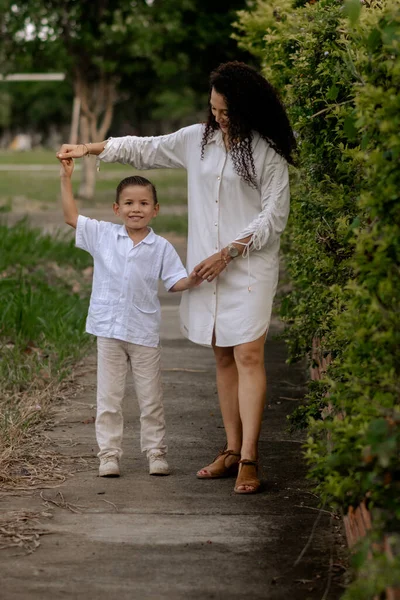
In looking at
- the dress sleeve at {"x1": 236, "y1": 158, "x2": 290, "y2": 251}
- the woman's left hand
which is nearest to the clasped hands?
the woman's left hand

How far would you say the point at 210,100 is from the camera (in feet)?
17.8

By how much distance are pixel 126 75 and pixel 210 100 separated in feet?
65.8

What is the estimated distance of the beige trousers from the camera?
18.3 feet

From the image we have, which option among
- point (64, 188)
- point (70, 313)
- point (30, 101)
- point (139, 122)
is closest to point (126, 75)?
point (70, 313)

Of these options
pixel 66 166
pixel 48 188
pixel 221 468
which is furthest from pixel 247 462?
pixel 48 188

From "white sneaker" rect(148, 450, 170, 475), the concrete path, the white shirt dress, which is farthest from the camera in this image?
"white sneaker" rect(148, 450, 170, 475)

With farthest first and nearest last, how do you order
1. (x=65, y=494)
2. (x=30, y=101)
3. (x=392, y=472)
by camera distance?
1. (x=30, y=101)
2. (x=65, y=494)
3. (x=392, y=472)

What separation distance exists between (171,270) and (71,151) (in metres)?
0.73

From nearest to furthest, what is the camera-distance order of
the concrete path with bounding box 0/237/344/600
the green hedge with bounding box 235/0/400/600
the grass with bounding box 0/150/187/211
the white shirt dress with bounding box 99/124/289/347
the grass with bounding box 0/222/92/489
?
the green hedge with bounding box 235/0/400/600, the concrete path with bounding box 0/237/344/600, the white shirt dress with bounding box 99/124/289/347, the grass with bounding box 0/222/92/489, the grass with bounding box 0/150/187/211

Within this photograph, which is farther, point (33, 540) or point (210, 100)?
point (210, 100)

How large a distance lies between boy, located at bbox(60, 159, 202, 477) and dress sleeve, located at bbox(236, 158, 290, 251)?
0.39 m

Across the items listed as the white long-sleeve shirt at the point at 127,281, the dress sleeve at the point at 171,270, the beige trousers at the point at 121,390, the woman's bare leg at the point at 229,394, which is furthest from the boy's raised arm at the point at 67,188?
the woman's bare leg at the point at 229,394

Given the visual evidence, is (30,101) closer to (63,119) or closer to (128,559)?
(63,119)

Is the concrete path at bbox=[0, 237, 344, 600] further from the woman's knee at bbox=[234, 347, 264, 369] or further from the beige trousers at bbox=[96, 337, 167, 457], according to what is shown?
the woman's knee at bbox=[234, 347, 264, 369]
